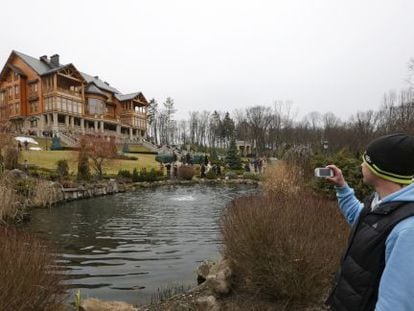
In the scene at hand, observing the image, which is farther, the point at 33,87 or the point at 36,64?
the point at 36,64

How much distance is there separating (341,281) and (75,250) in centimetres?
920

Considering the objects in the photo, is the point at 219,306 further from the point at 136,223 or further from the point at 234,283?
the point at 136,223

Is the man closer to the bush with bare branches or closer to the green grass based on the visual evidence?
the bush with bare branches

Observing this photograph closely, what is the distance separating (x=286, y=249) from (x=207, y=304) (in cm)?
135

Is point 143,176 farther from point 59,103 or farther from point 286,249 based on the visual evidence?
point 59,103

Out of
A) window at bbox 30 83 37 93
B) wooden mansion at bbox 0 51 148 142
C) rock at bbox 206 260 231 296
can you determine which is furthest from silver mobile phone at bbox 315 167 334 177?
window at bbox 30 83 37 93

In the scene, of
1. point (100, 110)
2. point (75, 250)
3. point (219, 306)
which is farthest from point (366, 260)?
point (100, 110)

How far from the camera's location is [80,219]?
48.1 feet

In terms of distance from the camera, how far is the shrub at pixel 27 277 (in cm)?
321

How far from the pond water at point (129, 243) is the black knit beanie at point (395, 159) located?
18.1 ft

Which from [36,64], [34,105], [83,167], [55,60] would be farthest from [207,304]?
[55,60]

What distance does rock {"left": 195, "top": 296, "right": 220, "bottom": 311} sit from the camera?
478 cm

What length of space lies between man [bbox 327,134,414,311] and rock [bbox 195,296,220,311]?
2949mm

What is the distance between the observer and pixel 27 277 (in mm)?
3438
